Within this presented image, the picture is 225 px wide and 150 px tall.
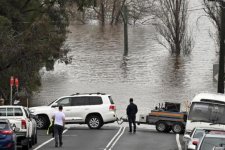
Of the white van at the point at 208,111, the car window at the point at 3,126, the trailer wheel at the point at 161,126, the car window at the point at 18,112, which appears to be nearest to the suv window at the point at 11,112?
the car window at the point at 18,112

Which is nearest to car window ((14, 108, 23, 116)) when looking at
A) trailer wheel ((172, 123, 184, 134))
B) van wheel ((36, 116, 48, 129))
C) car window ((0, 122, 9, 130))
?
car window ((0, 122, 9, 130))

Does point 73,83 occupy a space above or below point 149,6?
below

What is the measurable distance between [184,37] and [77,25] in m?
35.0

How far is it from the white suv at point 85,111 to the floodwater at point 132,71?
58.4 feet

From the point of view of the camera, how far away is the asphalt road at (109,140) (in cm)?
2745

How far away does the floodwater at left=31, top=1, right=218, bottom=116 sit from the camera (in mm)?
68375

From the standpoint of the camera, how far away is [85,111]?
117 ft

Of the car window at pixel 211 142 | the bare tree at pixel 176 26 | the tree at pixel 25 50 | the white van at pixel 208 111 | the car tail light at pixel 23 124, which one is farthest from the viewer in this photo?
the bare tree at pixel 176 26

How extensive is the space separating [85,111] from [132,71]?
160 feet

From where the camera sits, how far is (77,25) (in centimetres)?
12669

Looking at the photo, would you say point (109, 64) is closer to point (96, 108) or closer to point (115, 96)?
point (115, 96)

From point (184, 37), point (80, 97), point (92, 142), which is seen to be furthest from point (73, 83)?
point (92, 142)

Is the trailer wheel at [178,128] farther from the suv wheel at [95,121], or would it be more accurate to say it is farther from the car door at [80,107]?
the car door at [80,107]

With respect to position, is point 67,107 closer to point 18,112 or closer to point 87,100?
point 87,100
